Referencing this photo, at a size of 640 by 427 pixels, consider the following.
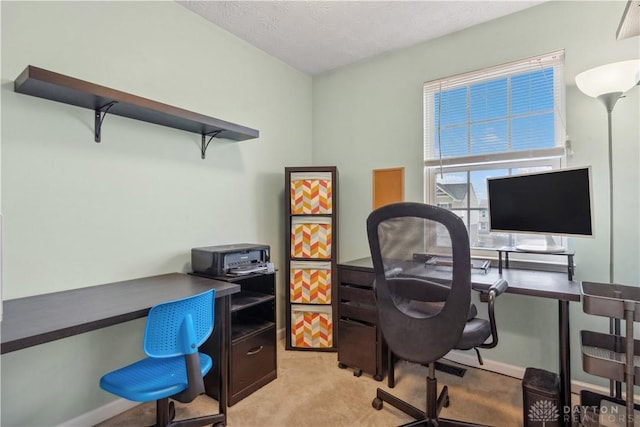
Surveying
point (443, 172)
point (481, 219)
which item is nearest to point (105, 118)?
point (443, 172)

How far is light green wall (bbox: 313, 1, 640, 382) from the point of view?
195cm

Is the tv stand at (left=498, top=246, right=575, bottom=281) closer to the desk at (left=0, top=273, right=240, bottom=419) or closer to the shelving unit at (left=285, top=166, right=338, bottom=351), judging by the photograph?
the shelving unit at (left=285, top=166, right=338, bottom=351)

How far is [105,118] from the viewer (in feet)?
6.15

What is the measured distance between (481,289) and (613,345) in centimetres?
75

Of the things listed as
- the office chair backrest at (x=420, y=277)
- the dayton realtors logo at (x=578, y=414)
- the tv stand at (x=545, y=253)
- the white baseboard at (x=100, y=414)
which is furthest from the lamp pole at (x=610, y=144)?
the white baseboard at (x=100, y=414)

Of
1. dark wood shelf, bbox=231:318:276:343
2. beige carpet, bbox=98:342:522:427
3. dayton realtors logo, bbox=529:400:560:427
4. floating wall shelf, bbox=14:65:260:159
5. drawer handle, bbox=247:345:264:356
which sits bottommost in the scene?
beige carpet, bbox=98:342:522:427

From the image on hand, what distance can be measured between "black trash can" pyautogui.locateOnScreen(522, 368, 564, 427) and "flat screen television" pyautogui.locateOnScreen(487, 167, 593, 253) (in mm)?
771

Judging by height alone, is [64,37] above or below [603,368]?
above

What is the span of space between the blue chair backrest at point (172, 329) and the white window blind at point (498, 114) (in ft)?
7.01

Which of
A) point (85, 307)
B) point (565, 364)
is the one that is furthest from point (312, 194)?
point (565, 364)

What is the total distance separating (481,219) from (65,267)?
9.01 ft

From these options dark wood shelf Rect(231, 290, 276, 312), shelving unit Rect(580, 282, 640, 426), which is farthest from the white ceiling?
dark wood shelf Rect(231, 290, 276, 312)

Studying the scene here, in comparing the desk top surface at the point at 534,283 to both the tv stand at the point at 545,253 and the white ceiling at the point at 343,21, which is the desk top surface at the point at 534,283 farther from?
the white ceiling at the point at 343,21

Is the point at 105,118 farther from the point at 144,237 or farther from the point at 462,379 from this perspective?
the point at 462,379
